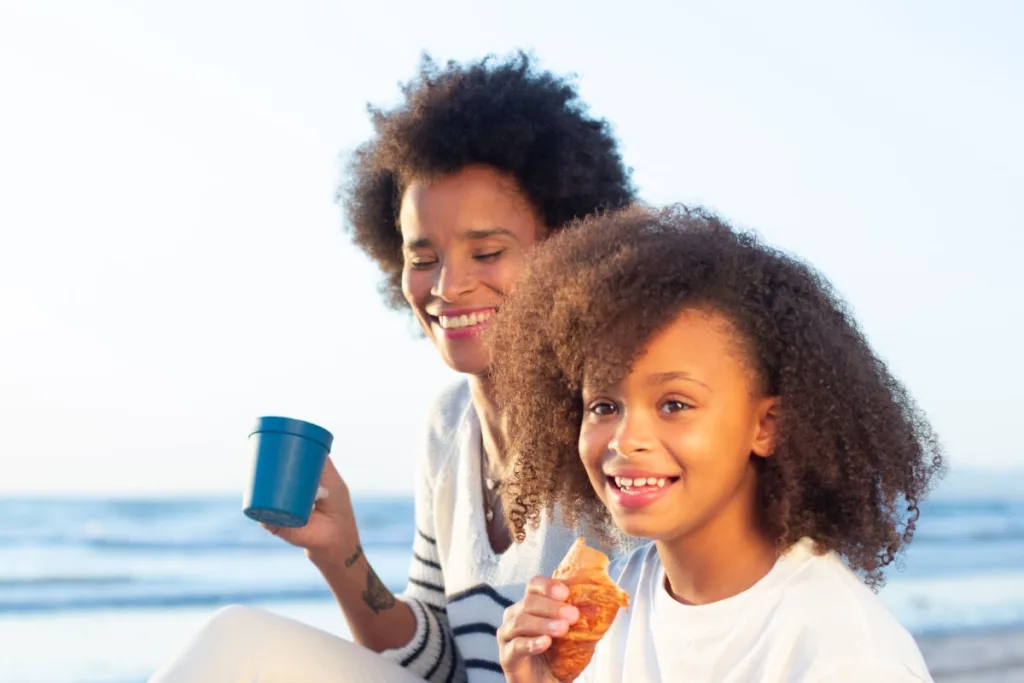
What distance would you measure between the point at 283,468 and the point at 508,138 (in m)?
1.02

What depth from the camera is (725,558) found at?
233cm

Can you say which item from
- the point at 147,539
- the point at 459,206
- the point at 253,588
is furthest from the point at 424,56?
the point at 147,539

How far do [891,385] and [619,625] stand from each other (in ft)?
2.27

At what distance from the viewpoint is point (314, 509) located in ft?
10.2

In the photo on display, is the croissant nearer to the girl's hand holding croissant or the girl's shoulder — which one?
the girl's hand holding croissant

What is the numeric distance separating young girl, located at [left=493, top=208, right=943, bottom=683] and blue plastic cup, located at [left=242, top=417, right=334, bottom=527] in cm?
66

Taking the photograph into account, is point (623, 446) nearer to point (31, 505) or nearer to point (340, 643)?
point (340, 643)

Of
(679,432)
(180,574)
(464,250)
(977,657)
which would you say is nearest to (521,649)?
(679,432)

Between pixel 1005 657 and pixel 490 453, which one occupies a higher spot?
pixel 490 453

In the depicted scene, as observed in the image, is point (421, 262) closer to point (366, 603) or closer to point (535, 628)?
point (366, 603)

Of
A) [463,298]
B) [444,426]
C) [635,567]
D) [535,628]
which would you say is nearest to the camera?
[535,628]

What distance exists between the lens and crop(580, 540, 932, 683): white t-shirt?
6.73ft

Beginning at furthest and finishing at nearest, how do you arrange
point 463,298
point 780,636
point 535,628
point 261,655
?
point 463,298 < point 261,655 < point 535,628 < point 780,636

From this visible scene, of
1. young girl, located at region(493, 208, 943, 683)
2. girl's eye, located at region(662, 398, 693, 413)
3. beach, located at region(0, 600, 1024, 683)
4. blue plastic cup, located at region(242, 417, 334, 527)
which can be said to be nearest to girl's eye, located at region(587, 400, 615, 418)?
young girl, located at region(493, 208, 943, 683)
